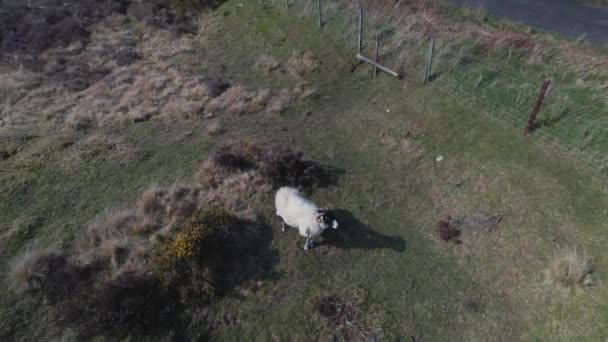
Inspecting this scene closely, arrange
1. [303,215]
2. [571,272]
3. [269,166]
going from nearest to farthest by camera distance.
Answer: [571,272] → [303,215] → [269,166]

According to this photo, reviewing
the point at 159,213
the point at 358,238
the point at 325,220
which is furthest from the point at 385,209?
the point at 159,213

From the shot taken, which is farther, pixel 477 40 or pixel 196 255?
pixel 477 40

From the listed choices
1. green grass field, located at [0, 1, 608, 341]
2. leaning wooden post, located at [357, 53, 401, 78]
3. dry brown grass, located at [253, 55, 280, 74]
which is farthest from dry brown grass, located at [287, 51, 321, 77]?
leaning wooden post, located at [357, 53, 401, 78]

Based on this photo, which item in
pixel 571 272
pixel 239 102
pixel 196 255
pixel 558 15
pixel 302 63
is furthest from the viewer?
pixel 558 15

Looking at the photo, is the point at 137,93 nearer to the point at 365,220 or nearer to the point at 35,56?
the point at 35,56

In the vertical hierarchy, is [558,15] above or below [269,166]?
above

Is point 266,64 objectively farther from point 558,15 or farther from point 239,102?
point 558,15

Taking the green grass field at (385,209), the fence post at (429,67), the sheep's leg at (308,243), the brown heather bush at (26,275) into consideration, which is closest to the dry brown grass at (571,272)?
the green grass field at (385,209)

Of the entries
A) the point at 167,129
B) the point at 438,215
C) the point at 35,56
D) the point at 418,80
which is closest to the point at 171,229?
the point at 167,129
